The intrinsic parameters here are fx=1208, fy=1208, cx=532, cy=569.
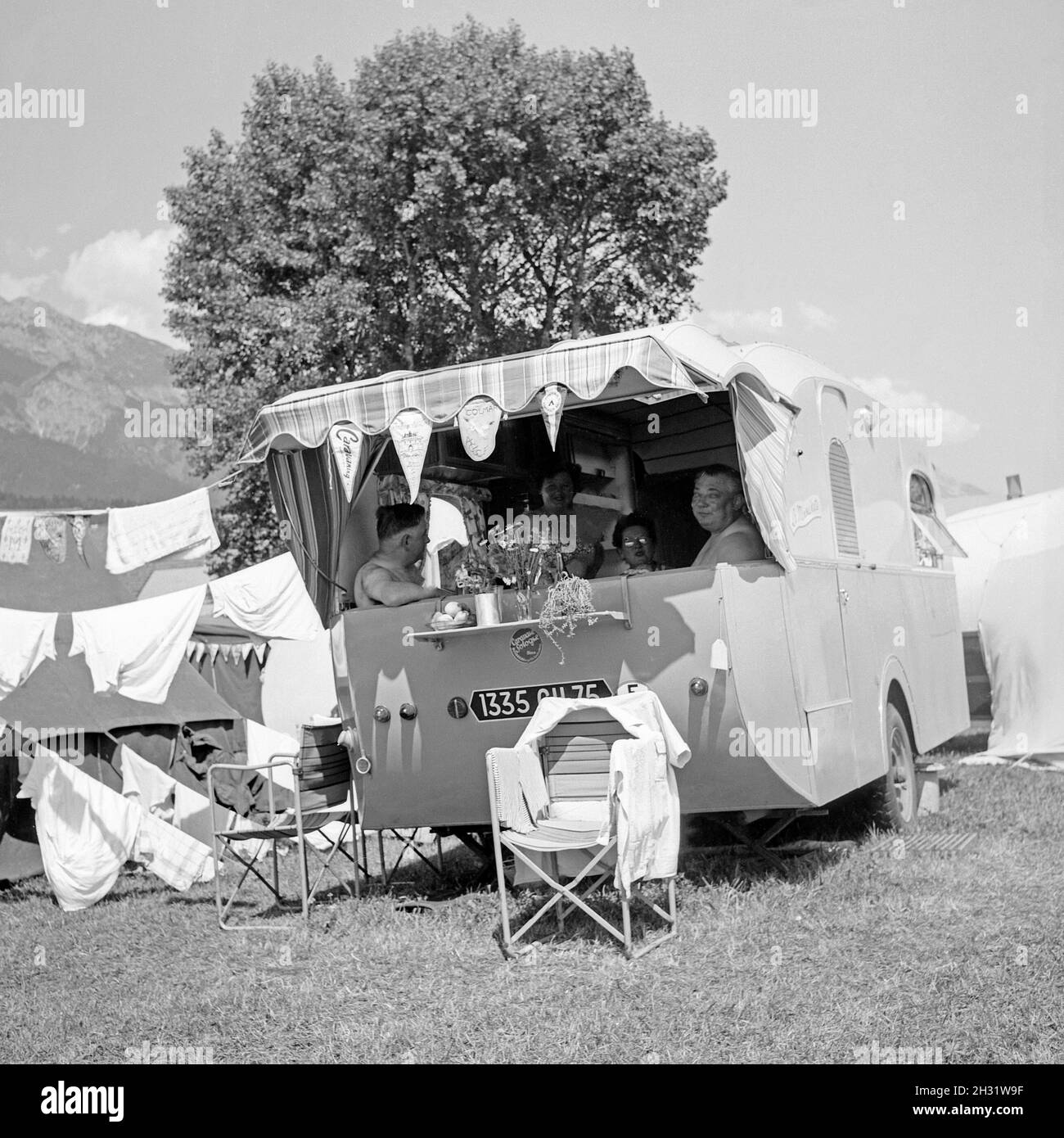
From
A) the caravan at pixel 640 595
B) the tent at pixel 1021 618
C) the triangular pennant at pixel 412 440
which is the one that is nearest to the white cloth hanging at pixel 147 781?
the caravan at pixel 640 595

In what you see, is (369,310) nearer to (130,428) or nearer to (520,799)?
(130,428)

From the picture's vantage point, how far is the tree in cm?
1645

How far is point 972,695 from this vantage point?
14.4 m

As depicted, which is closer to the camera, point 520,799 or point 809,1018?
point 809,1018

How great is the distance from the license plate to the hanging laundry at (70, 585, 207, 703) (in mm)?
4298

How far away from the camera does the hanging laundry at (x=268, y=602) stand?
43.7 feet

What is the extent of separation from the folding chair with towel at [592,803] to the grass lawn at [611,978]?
28 centimetres

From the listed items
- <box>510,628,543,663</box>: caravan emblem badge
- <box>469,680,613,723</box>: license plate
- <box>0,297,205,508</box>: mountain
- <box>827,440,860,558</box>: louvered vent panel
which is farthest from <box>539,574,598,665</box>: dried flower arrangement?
<box>0,297,205,508</box>: mountain

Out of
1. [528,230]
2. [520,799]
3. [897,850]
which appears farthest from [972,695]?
[520,799]

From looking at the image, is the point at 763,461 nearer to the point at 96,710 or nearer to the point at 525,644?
the point at 525,644

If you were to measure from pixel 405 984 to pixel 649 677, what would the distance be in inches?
75.3

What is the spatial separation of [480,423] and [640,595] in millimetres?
1192

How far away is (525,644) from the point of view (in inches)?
252

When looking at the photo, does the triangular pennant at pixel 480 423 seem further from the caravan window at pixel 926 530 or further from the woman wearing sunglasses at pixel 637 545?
the caravan window at pixel 926 530
